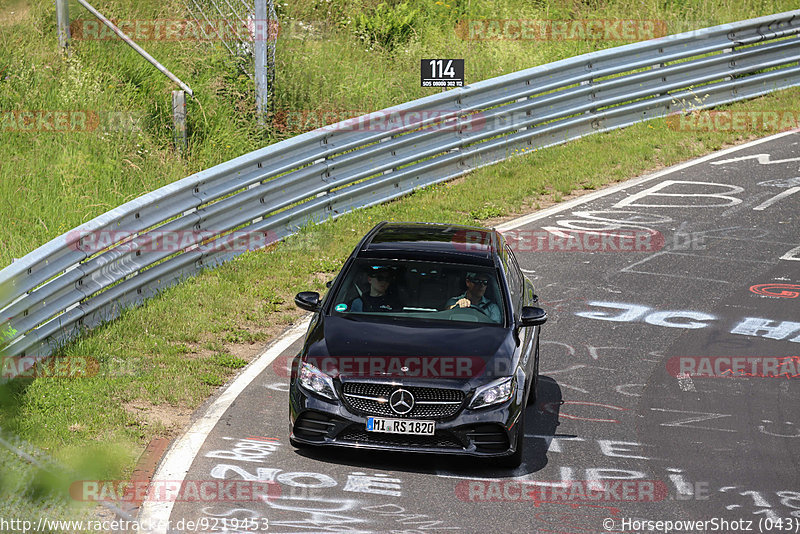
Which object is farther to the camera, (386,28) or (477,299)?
(386,28)

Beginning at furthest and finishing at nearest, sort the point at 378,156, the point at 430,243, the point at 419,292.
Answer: the point at 378,156 < the point at 430,243 < the point at 419,292

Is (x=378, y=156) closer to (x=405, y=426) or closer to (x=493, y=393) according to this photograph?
(x=493, y=393)

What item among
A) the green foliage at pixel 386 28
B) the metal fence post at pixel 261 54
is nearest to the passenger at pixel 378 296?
the metal fence post at pixel 261 54

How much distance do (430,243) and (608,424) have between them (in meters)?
2.22

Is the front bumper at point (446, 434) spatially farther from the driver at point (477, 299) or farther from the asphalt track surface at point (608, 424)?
the driver at point (477, 299)

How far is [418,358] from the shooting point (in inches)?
285

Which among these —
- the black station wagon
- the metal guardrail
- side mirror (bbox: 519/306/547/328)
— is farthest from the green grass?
side mirror (bbox: 519/306/547/328)

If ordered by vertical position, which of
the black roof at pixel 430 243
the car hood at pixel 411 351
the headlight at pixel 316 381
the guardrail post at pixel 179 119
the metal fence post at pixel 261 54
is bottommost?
the headlight at pixel 316 381

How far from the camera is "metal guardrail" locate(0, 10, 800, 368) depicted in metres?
9.30

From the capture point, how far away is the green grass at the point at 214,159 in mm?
8938

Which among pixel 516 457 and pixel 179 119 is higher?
pixel 179 119

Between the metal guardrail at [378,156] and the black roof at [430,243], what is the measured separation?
281 cm

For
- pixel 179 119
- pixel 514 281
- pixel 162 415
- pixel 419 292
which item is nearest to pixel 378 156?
pixel 179 119

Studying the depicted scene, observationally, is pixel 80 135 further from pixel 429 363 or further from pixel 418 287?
pixel 429 363
